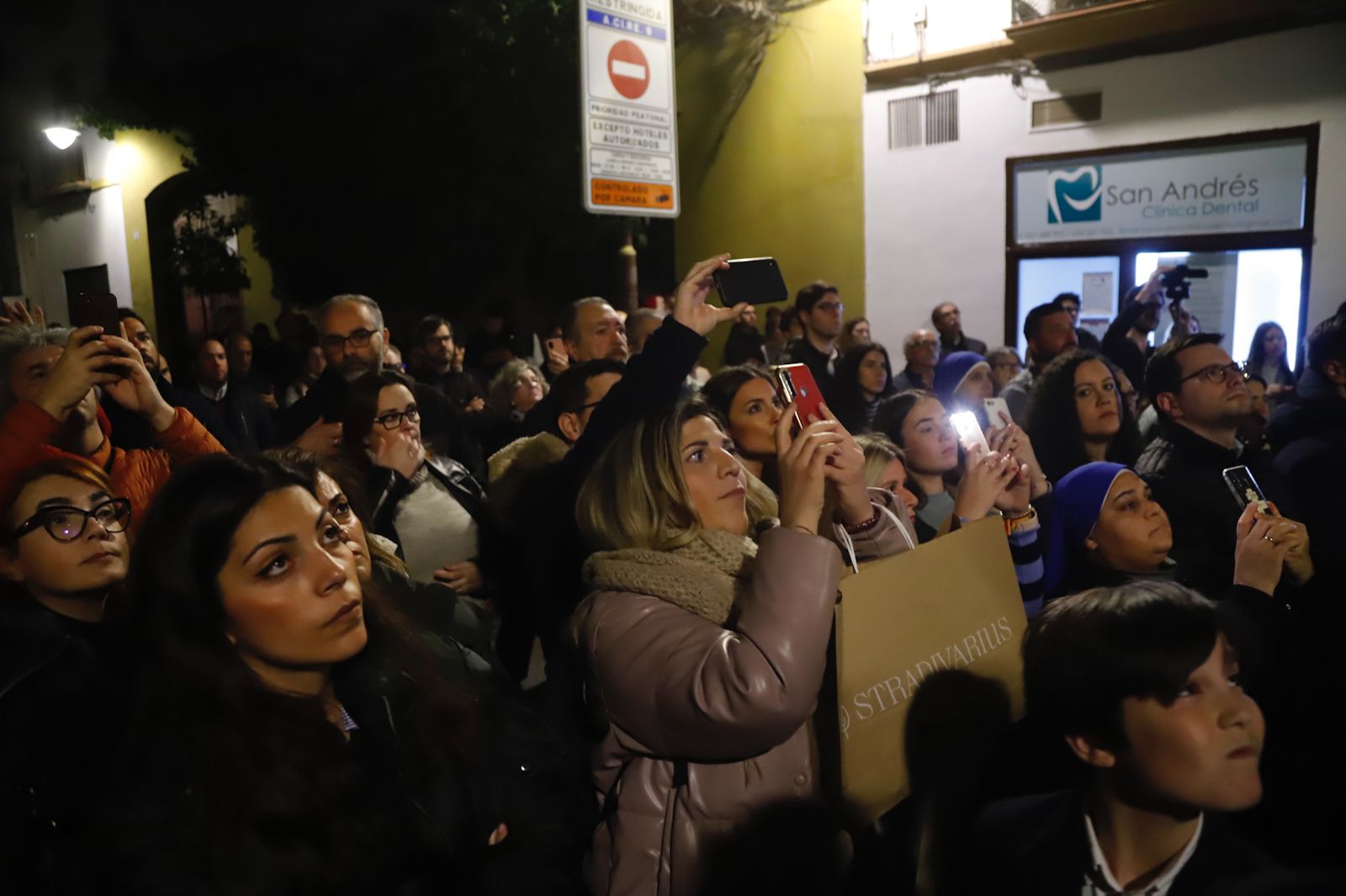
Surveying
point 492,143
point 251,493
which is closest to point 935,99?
point 492,143

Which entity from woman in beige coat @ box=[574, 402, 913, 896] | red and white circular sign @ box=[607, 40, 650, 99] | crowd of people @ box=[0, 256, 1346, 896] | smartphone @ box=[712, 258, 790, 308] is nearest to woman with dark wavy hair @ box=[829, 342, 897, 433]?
red and white circular sign @ box=[607, 40, 650, 99]

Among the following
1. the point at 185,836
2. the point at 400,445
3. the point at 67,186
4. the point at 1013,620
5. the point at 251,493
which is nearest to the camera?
the point at 185,836

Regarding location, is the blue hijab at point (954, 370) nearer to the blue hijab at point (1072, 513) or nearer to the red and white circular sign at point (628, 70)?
the red and white circular sign at point (628, 70)

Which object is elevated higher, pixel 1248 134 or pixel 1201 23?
pixel 1201 23

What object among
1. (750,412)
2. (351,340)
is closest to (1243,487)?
(750,412)

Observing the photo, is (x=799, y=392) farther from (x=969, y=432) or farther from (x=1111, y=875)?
(x=1111, y=875)

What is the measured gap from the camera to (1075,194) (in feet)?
36.6

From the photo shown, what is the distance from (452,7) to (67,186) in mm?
10458

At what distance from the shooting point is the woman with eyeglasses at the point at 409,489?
3.45m

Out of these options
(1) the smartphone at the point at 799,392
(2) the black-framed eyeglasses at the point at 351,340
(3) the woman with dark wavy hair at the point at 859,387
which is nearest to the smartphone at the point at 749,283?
(1) the smartphone at the point at 799,392

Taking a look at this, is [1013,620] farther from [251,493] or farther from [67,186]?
[67,186]

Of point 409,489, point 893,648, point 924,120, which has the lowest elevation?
point 893,648

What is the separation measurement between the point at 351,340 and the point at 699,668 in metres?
3.04

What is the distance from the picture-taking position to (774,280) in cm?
313
